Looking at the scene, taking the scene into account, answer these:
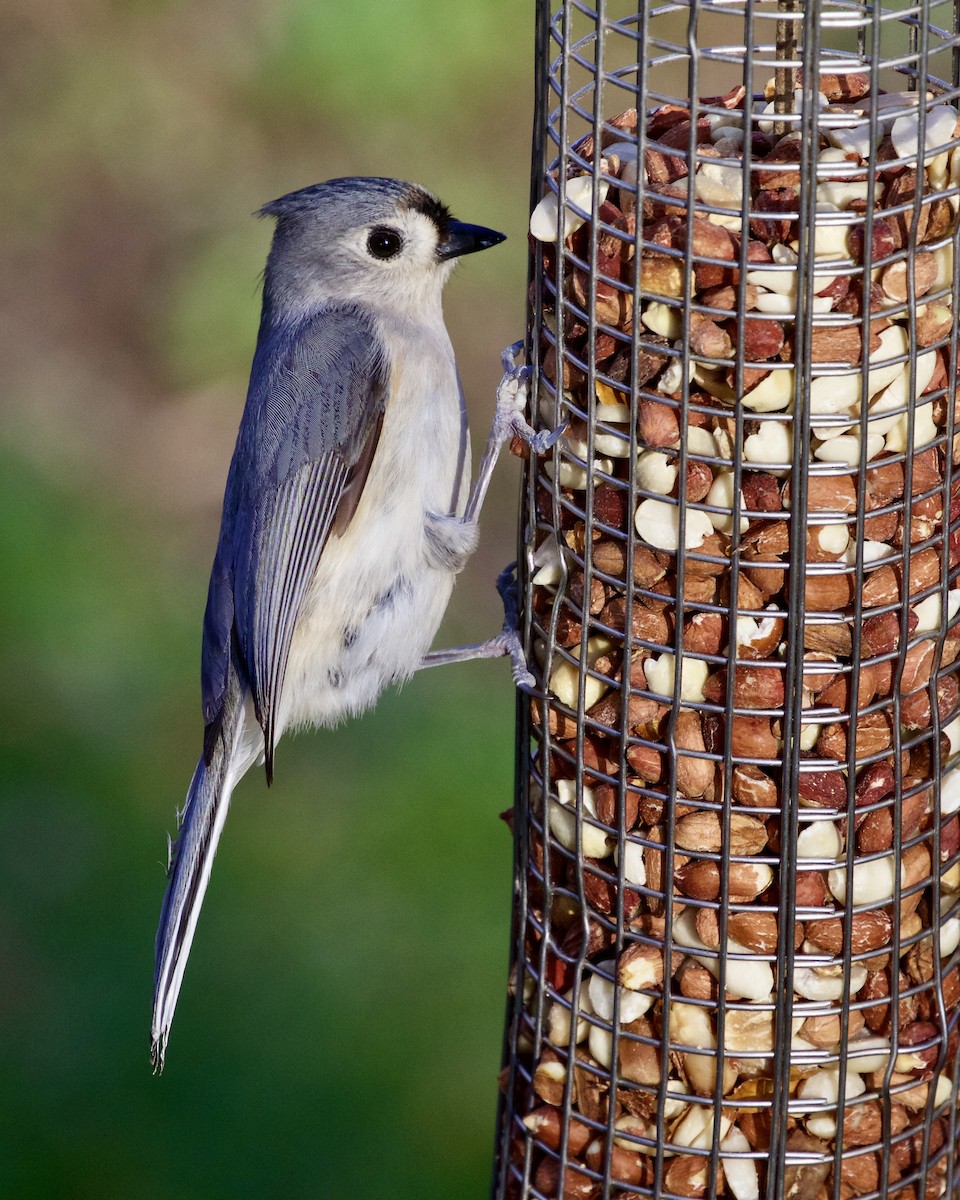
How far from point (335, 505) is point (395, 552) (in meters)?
0.13

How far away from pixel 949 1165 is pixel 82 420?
402 centimetres

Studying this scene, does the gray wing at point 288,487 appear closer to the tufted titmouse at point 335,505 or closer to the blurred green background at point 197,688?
the tufted titmouse at point 335,505

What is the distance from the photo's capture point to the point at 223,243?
18.4 ft

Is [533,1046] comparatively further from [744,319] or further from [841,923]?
[744,319]

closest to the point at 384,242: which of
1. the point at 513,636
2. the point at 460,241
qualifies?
the point at 460,241

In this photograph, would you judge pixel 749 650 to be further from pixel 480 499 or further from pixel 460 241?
pixel 460 241

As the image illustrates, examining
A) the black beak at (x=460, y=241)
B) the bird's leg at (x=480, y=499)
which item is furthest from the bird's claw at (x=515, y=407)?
the black beak at (x=460, y=241)

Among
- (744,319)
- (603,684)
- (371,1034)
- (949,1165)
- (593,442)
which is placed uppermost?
(744,319)

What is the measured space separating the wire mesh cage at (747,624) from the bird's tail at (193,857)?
0.67m

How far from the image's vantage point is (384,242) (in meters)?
3.08

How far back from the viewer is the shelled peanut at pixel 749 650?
2.12 metres

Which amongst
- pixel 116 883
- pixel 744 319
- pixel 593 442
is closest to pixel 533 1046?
pixel 593 442

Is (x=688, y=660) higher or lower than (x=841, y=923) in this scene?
higher

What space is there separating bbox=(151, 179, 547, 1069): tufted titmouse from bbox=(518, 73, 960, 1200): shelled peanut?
1.71 ft
